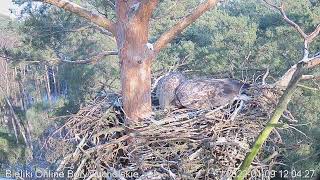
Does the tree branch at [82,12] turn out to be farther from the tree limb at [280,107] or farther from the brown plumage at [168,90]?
the tree limb at [280,107]

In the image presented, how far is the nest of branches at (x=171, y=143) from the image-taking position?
112 inches

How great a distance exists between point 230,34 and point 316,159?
6.36 metres

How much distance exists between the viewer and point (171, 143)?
10.1 feet

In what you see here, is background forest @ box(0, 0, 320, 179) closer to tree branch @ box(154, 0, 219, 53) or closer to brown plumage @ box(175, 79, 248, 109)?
brown plumage @ box(175, 79, 248, 109)

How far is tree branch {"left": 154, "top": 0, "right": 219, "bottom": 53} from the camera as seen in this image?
3.38 meters

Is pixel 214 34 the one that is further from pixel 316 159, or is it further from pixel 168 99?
pixel 168 99

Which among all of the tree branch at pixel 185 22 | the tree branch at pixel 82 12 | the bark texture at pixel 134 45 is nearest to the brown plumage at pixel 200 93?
the bark texture at pixel 134 45

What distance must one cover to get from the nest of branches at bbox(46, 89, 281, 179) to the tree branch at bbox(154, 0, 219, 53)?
22.2 inches

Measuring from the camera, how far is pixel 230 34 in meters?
10.5

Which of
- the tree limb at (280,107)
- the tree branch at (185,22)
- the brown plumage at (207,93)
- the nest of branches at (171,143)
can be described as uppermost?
the tree branch at (185,22)

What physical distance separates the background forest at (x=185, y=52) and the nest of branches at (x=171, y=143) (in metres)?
0.36

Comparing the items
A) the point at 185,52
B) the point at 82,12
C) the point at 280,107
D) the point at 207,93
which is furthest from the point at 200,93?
the point at 185,52

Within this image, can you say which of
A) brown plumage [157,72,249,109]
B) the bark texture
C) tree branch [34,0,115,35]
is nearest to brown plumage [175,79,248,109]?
brown plumage [157,72,249,109]

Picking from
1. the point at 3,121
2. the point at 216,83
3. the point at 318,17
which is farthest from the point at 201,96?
the point at 3,121
